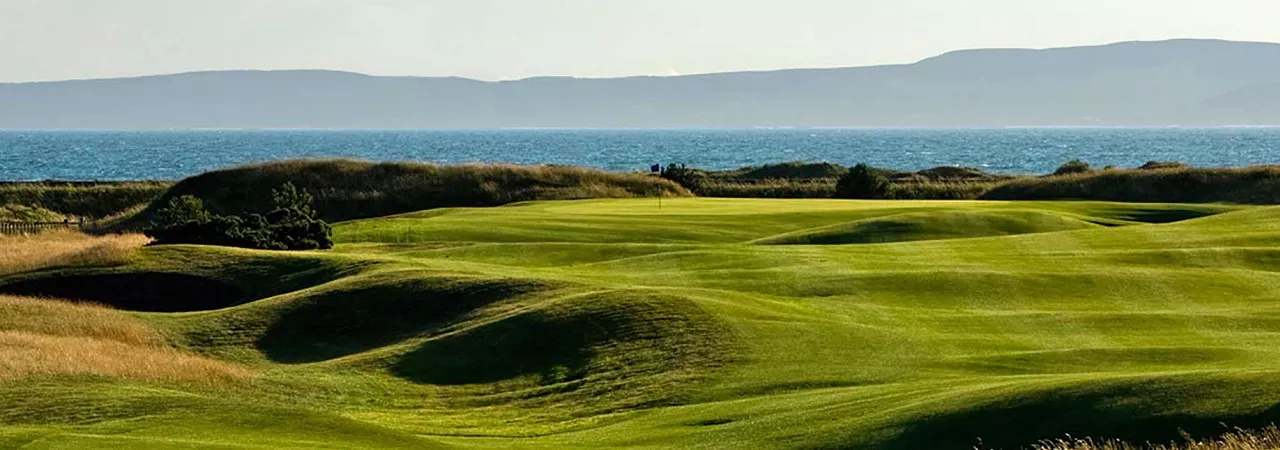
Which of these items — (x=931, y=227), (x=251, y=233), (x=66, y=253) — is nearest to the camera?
(x=66, y=253)

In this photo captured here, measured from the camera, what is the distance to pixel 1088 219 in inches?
2099

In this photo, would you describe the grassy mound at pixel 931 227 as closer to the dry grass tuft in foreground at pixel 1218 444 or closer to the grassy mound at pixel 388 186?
the grassy mound at pixel 388 186

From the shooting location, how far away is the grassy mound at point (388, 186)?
66.7 m

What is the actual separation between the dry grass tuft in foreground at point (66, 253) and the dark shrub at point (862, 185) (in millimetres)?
36648

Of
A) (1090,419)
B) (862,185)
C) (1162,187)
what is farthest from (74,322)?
(1162,187)

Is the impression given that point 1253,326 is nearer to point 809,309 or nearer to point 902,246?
point 809,309

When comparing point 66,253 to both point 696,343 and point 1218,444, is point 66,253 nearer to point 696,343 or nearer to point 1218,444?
point 696,343

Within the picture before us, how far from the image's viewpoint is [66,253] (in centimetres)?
4147

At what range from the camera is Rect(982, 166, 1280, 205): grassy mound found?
69.6 m

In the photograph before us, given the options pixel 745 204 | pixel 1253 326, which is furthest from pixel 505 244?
pixel 1253 326

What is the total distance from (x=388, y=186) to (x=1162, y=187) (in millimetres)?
33044

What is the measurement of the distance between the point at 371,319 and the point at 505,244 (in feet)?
38.5

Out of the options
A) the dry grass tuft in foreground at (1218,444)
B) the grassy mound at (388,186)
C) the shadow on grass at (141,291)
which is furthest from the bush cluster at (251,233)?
the dry grass tuft in foreground at (1218,444)

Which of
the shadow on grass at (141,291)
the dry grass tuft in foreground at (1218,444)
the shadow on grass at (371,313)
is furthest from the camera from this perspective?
the shadow on grass at (141,291)
